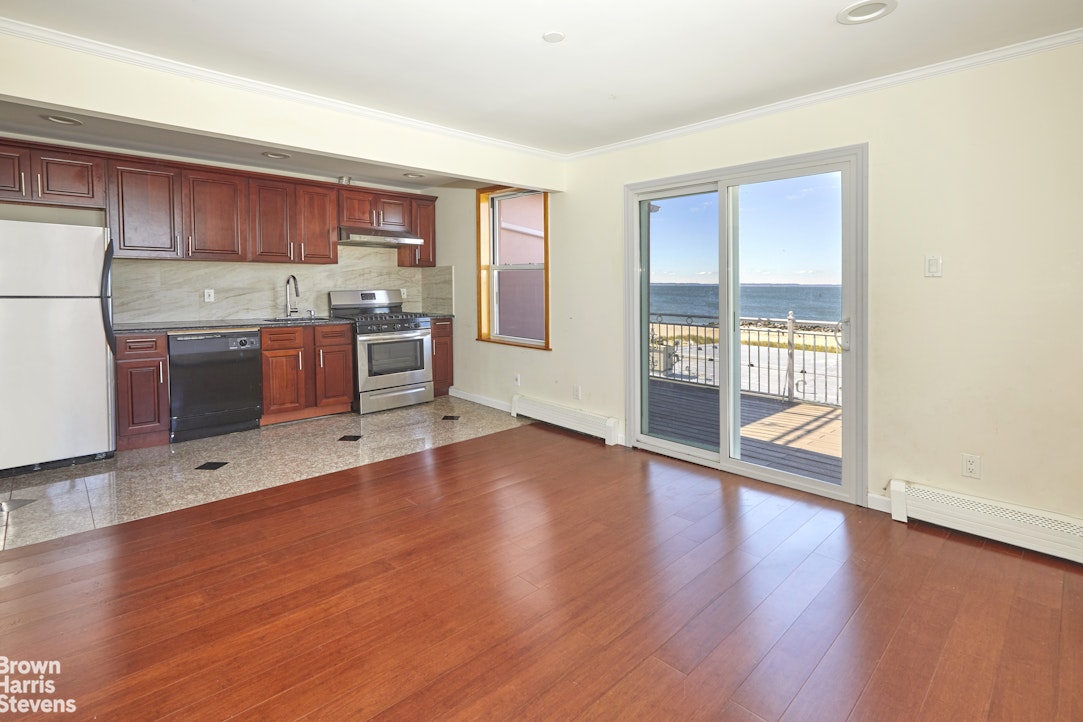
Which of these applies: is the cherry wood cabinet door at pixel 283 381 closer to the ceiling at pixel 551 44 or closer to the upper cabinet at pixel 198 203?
the upper cabinet at pixel 198 203

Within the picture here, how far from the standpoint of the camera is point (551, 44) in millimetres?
2670

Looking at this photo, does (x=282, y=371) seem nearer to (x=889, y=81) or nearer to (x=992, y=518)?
(x=889, y=81)

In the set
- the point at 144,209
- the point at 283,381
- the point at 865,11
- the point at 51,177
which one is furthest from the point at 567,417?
the point at 51,177

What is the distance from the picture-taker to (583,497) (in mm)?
3496

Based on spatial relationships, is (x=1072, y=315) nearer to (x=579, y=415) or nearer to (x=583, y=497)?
(x=583, y=497)

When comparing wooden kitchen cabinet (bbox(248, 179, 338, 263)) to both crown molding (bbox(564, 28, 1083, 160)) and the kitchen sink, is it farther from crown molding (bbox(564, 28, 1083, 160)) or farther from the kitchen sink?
crown molding (bbox(564, 28, 1083, 160))

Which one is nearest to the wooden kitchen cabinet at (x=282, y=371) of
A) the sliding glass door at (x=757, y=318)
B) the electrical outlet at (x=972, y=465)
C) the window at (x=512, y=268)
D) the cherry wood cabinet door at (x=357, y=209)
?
the cherry wood cabinet door at (x=357, y=209)

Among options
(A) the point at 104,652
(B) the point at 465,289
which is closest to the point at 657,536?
(A) the point at 104,652

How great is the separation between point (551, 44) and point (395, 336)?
3716 millimetres

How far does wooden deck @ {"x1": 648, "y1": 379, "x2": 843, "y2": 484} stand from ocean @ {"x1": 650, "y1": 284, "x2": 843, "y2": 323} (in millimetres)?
622

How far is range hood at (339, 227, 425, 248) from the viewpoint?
5699 mm

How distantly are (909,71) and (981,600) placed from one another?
2.61 m

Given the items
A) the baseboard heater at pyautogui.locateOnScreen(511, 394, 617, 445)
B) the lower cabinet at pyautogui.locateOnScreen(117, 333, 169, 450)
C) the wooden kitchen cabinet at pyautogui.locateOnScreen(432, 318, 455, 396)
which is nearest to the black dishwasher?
the lower cabinet at pyautogui.locateOnScreen(117, 333, 169, 450)

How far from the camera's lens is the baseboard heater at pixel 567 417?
4695 millimetres
